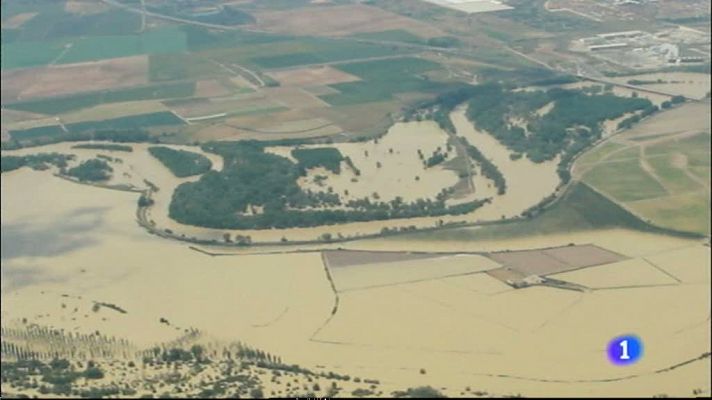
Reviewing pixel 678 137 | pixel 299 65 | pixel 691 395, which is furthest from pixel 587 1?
pixel 691 395

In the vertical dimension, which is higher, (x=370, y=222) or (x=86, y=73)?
(x=86, y=73)

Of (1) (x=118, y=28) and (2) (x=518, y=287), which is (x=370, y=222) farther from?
(1) (x=118, y=28)

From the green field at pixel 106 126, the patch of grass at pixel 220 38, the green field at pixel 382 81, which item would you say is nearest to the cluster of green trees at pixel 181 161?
the green field at pixel 106 126

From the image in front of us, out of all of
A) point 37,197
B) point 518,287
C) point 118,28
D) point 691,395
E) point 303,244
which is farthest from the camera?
point 118,28

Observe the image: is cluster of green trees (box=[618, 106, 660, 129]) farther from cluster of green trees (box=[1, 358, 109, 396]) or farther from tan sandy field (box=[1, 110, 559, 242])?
cluster of green trees (box=[1, 358, 109, 396])

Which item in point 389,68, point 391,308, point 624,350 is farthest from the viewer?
point 389,68

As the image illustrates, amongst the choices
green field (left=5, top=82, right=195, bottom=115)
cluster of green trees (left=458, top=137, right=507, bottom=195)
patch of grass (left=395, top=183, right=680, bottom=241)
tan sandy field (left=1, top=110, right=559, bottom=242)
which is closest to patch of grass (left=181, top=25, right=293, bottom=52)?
green field (left=5, top=82, right=195, bottom=115)

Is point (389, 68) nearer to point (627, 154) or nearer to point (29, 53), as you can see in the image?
point (29, 53)

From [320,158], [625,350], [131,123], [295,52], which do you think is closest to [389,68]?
[295,52]

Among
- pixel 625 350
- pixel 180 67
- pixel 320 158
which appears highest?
pixel 180 67
